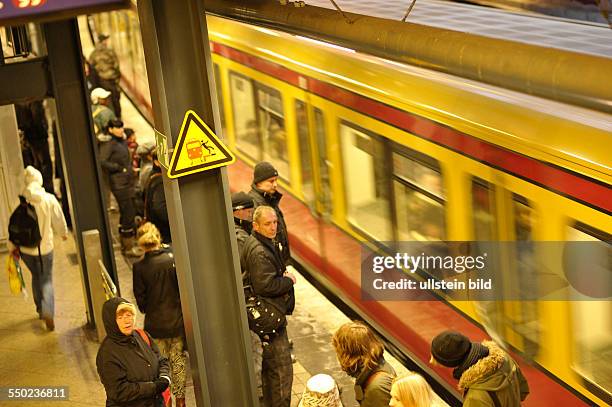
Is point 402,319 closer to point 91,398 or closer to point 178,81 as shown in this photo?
point 91,398

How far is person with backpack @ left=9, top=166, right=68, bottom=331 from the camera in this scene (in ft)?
33.9

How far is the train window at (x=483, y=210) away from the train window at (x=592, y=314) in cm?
86

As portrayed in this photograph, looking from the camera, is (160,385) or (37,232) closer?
(160,385)

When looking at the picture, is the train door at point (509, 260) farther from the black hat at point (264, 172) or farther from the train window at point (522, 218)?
the black hat at point (264, 172)

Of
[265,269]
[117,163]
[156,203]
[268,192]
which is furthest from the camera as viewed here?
[117,163]

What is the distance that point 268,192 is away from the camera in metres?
8.85

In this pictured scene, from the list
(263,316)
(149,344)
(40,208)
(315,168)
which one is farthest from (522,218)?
(40,208)

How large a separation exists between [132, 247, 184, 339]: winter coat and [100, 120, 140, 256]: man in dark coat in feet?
14.7

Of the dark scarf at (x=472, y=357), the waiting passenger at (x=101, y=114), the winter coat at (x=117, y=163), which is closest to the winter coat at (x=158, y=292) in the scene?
the dark scarf at (x=472, y=357)

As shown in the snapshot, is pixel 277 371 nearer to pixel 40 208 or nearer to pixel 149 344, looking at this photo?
pixel 149 344

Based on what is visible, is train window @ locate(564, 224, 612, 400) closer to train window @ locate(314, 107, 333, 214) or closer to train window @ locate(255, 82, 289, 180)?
train window @ locate(314, 107, 333, 214)

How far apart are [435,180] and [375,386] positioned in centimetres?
246

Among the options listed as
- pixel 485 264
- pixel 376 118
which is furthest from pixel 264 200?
pixel 485 264

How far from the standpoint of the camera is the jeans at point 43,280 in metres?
10.6
